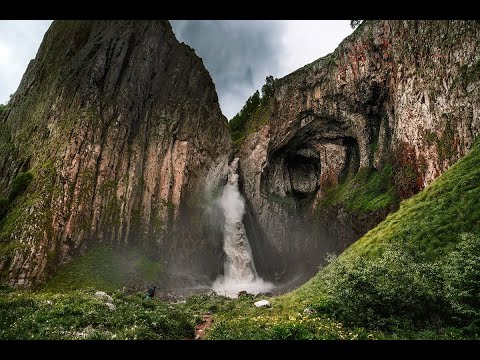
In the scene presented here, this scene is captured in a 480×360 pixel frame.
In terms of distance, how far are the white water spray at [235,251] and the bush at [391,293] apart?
26.3 metres

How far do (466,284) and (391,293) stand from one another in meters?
2.61

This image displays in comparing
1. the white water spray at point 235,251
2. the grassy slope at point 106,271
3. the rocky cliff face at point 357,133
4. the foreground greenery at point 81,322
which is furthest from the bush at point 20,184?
the rocky cliff face at point 357,133

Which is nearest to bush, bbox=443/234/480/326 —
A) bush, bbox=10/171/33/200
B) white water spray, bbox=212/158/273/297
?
white water spray, bbox=212/158/273/297

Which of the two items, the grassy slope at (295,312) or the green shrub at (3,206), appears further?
the green shrub at (3,206)

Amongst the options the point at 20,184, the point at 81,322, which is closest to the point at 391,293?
the point at 81,322

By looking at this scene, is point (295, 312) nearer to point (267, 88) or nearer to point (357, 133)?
point (357, 133)

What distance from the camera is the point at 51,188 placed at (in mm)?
36344

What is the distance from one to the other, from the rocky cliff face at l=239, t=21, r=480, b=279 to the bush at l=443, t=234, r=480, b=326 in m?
18.1

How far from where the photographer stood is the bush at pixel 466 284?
32.3ft

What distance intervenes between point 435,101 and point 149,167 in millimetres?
33667

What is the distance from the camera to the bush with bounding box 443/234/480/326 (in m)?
9.86

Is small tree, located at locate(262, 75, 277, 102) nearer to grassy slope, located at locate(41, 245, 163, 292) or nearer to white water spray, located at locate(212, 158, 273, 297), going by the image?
white water spray, located at locate(212, 158, 273, 297)

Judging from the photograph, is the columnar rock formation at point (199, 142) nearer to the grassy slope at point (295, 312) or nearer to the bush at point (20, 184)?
the bush at point (20, 184)
